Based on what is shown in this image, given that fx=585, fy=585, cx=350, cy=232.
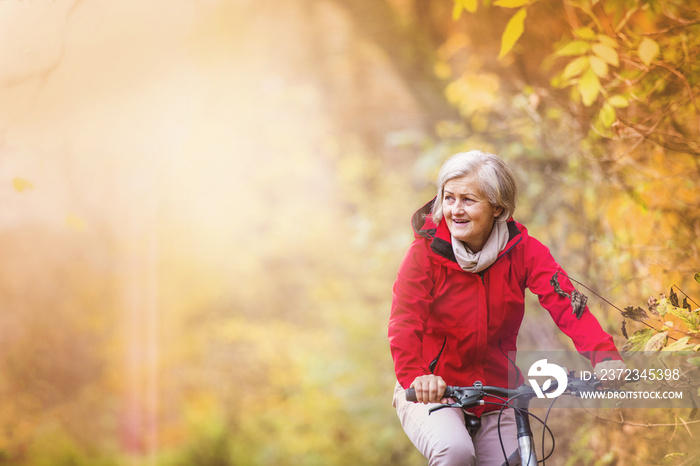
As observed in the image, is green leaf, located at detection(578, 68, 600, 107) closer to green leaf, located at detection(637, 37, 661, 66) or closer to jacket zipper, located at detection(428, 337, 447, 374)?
green leaf, located at detection(637, 37, 661, 66)

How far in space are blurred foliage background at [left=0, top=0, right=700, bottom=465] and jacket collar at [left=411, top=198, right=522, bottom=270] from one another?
1.79 meters

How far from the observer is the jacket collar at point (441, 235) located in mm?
1857

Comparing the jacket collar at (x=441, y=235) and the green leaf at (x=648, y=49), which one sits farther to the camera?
the green leaf at (x=648, y=49)

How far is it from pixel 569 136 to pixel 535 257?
2248 mm

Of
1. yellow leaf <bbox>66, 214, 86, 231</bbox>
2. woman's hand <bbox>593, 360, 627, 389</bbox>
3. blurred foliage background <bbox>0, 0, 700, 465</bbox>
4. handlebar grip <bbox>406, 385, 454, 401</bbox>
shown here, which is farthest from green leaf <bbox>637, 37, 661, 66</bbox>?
yellow leaf <bbox>66, 214, 86, 231</bbox>

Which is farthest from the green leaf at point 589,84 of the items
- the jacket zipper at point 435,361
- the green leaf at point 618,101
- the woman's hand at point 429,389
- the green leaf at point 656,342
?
the woman's hand at point 429,389

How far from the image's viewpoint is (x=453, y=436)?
165 centimetres

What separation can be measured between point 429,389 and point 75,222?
3.21 meters

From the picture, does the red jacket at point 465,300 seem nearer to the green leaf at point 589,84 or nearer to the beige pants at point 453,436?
the beige pants at point 453,436

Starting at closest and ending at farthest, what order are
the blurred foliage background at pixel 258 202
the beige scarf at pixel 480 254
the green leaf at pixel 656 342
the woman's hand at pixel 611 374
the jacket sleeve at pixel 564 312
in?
the woman's hand at pixel 611 374, the jacket sleeve at pixel 564 312, the beige scarf at pixel 480 254, the green leaf at pixel 656 342, the blurred foliage background at pixel 258 202

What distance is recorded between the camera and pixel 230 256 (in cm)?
427

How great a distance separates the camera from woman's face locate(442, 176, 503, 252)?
6.05ft

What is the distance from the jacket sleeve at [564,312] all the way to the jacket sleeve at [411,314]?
331mm

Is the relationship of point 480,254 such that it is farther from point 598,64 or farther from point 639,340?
point 598,64
